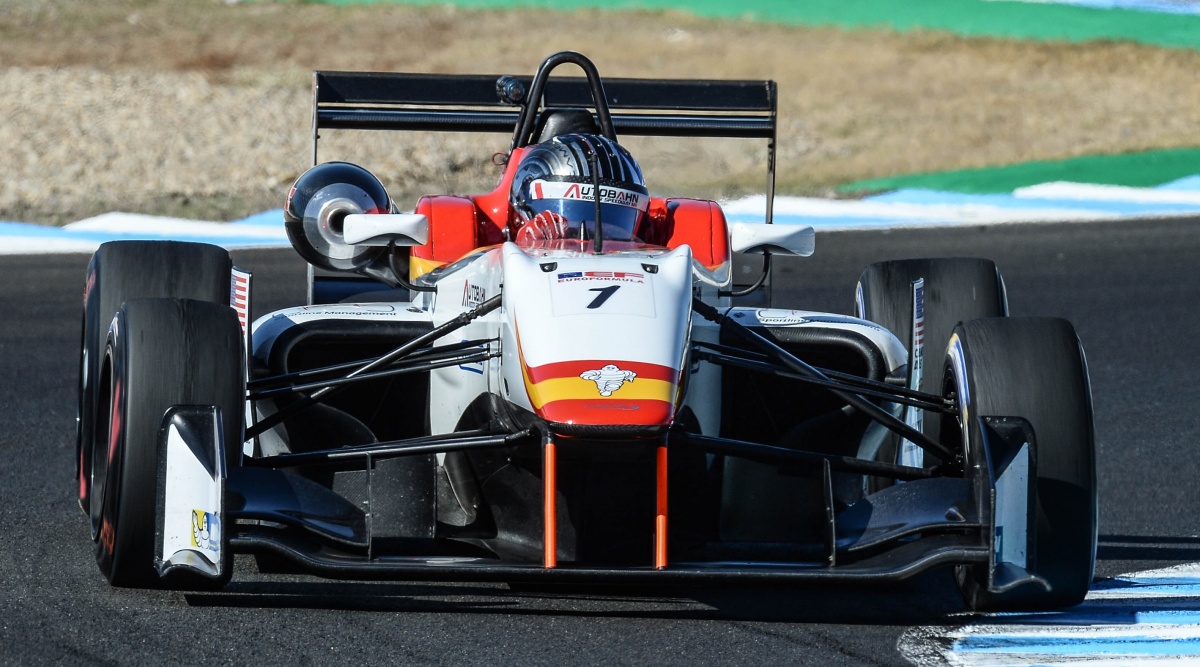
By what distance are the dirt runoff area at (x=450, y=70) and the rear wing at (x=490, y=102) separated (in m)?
7.44

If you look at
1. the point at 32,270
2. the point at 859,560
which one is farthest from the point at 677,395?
the point at 32,270

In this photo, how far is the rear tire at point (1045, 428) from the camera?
4504mm

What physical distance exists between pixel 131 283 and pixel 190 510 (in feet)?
5.24

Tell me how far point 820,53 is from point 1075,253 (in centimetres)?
1056

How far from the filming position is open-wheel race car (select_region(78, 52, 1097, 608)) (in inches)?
171

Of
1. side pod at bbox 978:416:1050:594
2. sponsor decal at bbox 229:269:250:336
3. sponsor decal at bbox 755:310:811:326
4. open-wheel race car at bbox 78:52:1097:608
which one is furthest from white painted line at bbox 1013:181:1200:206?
side pod at bbox 978:416:1050:594

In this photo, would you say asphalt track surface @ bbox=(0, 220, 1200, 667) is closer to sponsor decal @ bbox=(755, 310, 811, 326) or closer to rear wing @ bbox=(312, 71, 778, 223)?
sponsor decal @ bbox=(755, 310, 811, 326)

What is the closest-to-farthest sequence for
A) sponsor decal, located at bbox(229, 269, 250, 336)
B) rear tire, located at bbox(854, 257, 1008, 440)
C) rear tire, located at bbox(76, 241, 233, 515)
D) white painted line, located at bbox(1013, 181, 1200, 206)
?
rear tire, located at bbox(76, 241, 233, 515) < sponsor decal, located at bbox(229, 269, 250, 336) < rear tire, located at bbox(854, 257, 1008, 440) < white painted line, located at bbox(1013, 181, 1200, 206)

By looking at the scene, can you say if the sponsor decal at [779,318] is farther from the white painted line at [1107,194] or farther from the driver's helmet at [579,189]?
the white painted line at [1107,194]

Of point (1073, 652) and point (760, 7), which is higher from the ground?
point (760, 7)

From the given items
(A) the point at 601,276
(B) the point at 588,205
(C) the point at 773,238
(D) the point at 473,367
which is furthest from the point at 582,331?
(B) the point at 588,205

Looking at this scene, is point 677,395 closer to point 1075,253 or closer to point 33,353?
point 33,353

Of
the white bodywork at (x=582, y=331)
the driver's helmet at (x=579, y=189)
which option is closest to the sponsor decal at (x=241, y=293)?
the white bodywork at (x=582, y=331)

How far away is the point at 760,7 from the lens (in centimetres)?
2491
